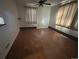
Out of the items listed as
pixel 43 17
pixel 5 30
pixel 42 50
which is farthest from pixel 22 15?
pixel 42 50

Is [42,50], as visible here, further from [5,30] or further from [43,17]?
[43,17]

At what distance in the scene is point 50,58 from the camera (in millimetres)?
1657

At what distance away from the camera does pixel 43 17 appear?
6.19 m

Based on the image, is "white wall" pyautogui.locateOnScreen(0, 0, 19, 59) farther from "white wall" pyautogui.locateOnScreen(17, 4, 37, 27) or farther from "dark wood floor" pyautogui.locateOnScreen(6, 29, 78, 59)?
"white wall" pyautogui.locateOnScreen(17, 4, 37, 27)

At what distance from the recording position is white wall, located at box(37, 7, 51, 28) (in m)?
6.01

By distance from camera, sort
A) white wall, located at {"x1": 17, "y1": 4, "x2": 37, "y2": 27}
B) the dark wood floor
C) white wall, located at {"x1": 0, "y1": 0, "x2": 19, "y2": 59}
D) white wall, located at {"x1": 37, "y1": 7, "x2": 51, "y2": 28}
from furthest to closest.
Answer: white wall, located at {"x1": 37, "y1": 7, "x2": 51, "y2": 28}, white wall, located at {"x1": 17, "y1": 4, "x2": 37, "y2": 27}, the dark wood floor, white wall, located at {"x1": 0, "y1": 0, "x2": 19, "y2": 59}

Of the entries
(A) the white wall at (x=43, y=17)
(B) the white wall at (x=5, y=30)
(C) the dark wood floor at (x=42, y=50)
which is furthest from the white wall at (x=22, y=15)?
(C) the dark wood floor at (x=42, y=50)

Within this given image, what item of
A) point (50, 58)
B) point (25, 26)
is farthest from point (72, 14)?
point (25, 26)

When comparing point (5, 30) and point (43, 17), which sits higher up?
point (43, 17)

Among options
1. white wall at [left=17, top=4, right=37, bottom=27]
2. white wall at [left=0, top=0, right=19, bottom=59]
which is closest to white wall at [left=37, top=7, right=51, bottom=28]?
white wall at [left=17, top=4, right=37, bottom=27]

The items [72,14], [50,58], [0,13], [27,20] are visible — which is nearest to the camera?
[0,13]

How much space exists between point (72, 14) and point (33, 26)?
385 cm

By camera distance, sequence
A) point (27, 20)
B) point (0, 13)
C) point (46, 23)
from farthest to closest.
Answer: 1. point (46, 23)
2. point (27, 20)
3. point (0, 13)

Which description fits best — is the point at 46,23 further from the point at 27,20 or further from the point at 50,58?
the point at 50,58
